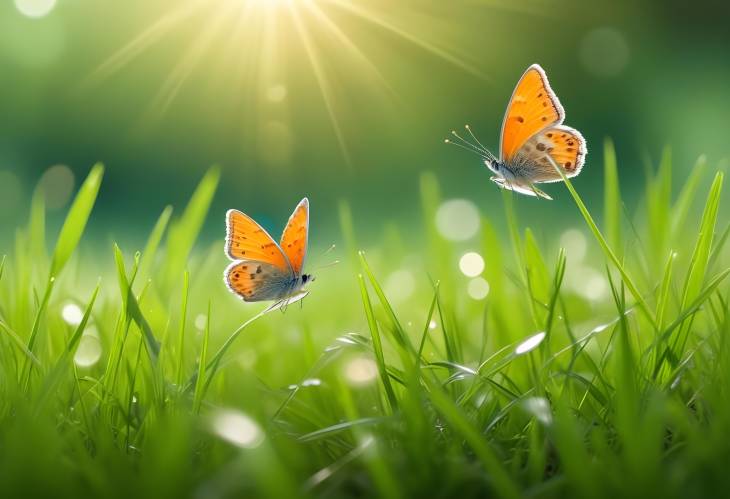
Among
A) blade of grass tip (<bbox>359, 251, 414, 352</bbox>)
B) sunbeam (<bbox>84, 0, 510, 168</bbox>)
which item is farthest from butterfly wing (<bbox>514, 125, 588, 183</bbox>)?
sunbeam (<bbox>84, 0, 510, 168</bbox>)

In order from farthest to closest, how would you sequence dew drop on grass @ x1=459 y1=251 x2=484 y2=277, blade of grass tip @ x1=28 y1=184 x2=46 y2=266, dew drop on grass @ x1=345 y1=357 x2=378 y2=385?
1. dew drop on grass @ x1=459 y1=251 x2=484 y2=277
2. blade of grass tip @ x1=28 y1=184 x2=46 y2=266
3. dew drop on grass @ x1=345 y1=357 x2=378 y2=385

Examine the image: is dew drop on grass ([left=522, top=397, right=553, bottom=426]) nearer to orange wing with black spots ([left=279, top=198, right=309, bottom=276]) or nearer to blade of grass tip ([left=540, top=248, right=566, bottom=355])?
blade of grass tip ([left=540, top=248, right=566, bottom=355])

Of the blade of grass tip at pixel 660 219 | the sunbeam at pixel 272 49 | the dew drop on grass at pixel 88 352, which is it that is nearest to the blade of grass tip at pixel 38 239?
the dew drop on grass at pixel 88 352

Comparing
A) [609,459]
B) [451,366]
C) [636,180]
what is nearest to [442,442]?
[451,366]

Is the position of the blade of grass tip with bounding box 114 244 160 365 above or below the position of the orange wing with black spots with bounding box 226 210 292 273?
below

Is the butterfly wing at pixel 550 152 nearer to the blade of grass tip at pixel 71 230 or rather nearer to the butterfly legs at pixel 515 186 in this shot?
the butterfly legs at pixel 515 186

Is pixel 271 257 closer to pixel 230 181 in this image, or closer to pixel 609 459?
pixel 609 459
